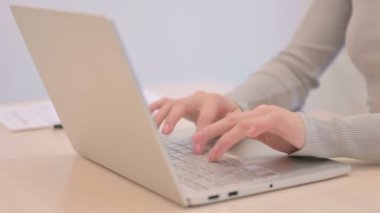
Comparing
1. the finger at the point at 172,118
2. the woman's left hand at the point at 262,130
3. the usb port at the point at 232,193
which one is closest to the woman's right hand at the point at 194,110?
the finger at the point at 172,118

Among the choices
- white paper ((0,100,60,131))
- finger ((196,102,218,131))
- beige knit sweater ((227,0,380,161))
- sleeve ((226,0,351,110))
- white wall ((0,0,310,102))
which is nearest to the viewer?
beige knit sweater ((227,0,380,161))

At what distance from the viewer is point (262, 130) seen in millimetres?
876

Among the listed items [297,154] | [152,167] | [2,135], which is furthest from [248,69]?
[152,167]

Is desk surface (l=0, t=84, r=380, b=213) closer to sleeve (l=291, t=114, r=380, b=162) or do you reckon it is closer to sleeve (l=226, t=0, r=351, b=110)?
sleeve (l=291, t=114, r=380, b=162)

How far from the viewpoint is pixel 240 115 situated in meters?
0.91

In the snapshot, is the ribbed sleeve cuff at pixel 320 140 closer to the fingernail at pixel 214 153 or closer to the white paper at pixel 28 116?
the fingernail at pixel 214 153

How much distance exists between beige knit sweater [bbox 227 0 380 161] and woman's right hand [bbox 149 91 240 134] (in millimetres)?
118

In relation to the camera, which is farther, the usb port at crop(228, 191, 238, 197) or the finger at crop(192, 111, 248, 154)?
the finger at crop(192, 111, 248, 154)

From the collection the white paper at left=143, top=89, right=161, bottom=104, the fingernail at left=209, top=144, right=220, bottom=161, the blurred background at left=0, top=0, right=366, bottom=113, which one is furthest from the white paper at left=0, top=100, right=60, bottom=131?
the blurred background at left=0, top=0, right=366, bottom=113

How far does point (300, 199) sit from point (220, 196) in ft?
0.32

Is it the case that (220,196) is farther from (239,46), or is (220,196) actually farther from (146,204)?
(239,46)

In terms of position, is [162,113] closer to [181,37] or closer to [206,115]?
[206,115]

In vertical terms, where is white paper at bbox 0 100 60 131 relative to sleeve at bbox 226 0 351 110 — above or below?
above

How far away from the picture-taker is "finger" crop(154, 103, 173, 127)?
1071mm
